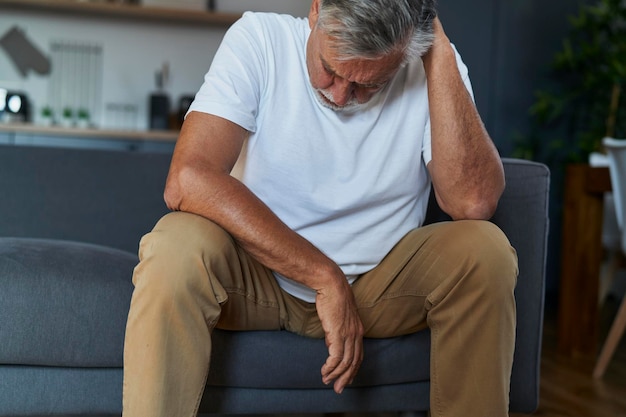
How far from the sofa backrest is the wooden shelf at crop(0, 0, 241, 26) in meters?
2.32

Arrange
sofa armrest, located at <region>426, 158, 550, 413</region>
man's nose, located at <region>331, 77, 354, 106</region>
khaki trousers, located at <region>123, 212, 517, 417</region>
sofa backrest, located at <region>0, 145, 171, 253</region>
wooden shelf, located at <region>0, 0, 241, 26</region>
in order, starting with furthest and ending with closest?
wooden shelf, located at <region>0, 0, 241, 26</region> < sofa backrest, located at <region>0, 145, 171, 253</region> < sofa armrest, located at <region>426, 158, 550, 413</region> < man's nose, located at <region>331, 77, 354, 106</region> < khaki trousers, located at <region>123, 212, 517, 417</region>

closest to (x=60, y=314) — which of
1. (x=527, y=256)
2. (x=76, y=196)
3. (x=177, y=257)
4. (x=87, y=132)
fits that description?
(x=177, y=257)

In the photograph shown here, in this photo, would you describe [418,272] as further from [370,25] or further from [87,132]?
[87,132]

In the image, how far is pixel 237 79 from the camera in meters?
1.42

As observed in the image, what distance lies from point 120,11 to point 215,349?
10.6 feet

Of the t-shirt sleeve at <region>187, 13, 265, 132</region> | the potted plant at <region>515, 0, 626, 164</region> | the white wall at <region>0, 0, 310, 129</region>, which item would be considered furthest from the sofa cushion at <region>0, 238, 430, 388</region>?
the white wall at <region>0, 0, 310, 129</region>

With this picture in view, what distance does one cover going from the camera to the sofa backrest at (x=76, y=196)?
205cm

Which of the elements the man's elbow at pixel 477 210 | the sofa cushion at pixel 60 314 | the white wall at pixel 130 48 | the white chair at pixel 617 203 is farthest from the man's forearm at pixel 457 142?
the white wall at pixel 130 48

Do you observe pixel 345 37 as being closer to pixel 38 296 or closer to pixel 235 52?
pixel 235 52

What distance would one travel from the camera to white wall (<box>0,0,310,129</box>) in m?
4.36

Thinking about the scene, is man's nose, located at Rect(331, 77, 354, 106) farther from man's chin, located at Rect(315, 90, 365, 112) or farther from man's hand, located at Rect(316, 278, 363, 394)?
man's hand, located at Rect(316, 278, 363, 394)

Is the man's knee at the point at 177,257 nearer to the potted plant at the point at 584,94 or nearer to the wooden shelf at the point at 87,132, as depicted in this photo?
the wooden shelf at the point at 87,132

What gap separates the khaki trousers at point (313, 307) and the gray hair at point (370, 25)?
33 cm

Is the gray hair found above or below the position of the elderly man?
above
